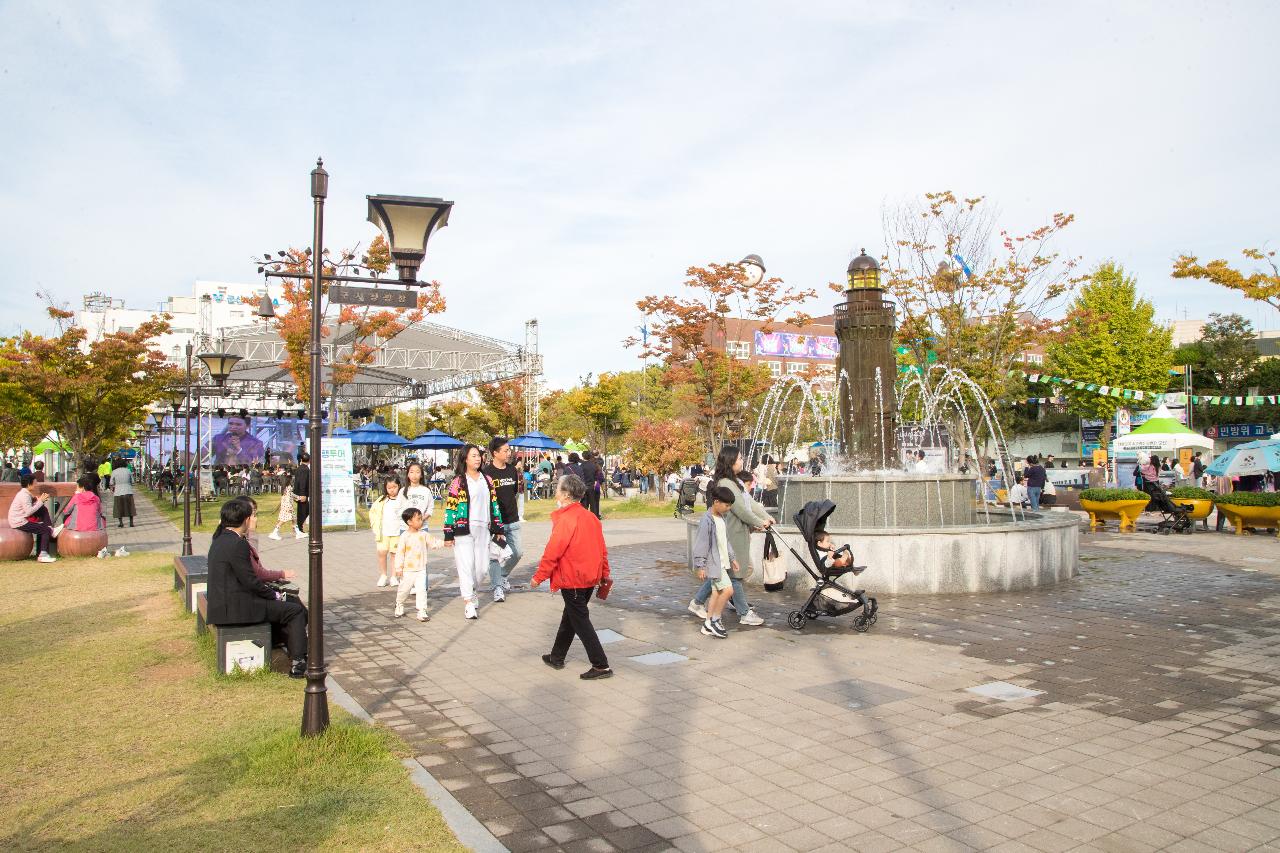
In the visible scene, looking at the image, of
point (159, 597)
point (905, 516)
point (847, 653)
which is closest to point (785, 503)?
point (905, 516)

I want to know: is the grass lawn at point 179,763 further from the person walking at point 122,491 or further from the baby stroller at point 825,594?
the person walking at point 122,491

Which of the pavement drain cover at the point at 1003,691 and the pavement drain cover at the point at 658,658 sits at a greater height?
the pavement drain cover at the point at 658,658

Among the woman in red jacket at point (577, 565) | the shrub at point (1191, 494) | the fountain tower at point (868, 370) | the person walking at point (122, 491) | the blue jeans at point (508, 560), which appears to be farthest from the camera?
the person walking at point (122, 491)

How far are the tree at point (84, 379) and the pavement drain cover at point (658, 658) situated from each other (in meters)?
22.4

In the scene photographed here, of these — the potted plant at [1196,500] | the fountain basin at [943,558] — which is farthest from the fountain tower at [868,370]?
the potted plant at [1196,500]

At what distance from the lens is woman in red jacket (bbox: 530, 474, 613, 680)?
711 centimetres

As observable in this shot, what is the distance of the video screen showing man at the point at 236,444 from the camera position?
37.8m

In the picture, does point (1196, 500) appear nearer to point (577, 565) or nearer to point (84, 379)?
point (577, 565)

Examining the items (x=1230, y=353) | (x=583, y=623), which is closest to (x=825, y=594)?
(x=583, y=623)

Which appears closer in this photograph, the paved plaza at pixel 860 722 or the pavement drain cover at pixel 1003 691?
the paved plaza at pixel 860 722

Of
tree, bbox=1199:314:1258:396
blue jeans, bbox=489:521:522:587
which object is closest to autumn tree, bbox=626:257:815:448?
blue jeans, bbox=489:521:522:587

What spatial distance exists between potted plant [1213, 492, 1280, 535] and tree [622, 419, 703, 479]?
1398 centimetres

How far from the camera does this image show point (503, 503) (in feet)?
34.6

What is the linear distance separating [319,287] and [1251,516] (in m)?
18.4
